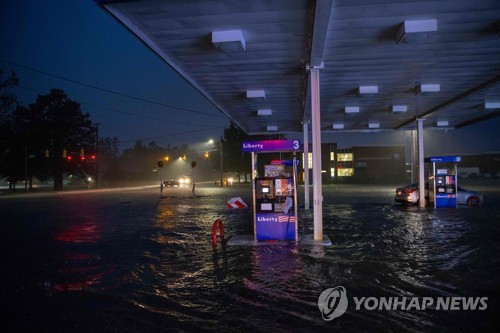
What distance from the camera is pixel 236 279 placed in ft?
22.1

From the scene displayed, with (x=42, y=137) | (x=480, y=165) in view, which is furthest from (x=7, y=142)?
(x=480, y=165)

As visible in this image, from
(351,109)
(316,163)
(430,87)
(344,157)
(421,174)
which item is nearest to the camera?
(316,163)

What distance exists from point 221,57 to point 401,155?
8143cm

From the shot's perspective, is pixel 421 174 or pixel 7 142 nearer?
pixel 421 174

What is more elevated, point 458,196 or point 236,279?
point 458,196

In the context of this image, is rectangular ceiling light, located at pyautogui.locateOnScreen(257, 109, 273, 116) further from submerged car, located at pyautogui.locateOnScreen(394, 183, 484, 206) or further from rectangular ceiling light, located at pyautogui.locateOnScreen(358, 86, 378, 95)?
submerged car, located at pyautogui.locateOnScreen(394, 183, 484, 206)

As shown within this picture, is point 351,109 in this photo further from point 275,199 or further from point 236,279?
point 236,279

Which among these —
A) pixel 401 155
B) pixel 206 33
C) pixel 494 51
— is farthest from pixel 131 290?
pixel 401 155

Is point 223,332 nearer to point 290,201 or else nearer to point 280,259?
point 280,259

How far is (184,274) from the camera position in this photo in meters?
7.21

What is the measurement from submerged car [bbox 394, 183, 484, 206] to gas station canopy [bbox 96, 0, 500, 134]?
549cm

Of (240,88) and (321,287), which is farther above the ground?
→ (240,88)

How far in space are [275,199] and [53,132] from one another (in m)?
47.7

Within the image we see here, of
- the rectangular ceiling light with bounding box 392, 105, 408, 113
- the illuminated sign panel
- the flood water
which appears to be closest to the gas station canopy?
the rectangular ceiling light with bounding box 392, 105, 408, 113
